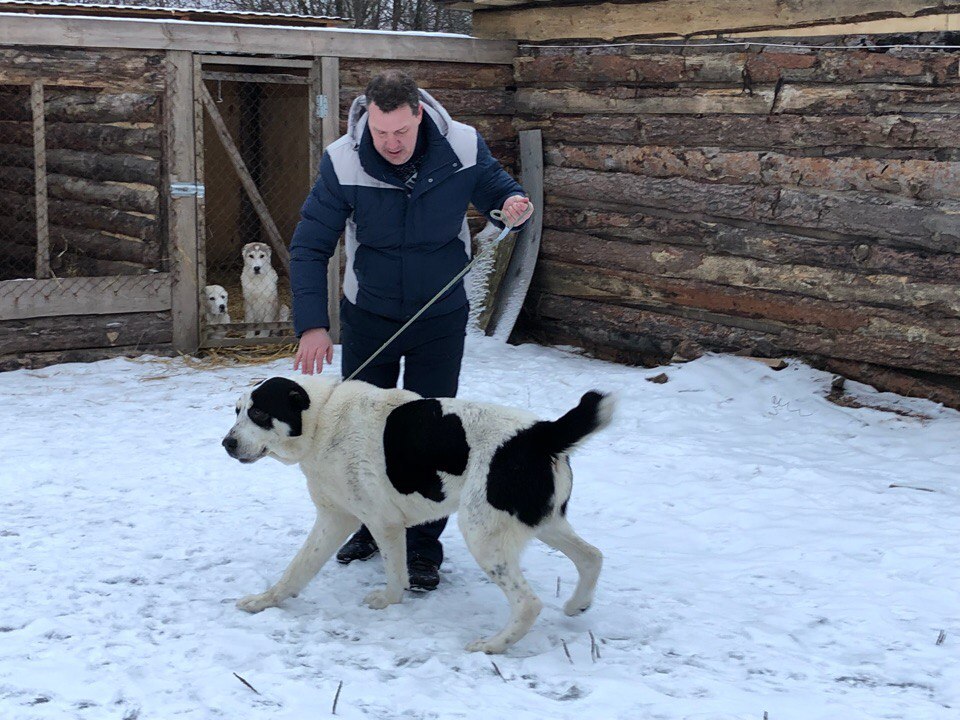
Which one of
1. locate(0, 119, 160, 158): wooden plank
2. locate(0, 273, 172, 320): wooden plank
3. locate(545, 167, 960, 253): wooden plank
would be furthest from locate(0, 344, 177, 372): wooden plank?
locate(545, 167, 960, 253): wooden plank

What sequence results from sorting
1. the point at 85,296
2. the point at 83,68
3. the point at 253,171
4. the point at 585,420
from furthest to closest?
the point at 253,171 < the point at 85,296 < the point at 83,68 < the point at 585,420

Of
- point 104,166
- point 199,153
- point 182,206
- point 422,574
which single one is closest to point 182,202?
point 182,206

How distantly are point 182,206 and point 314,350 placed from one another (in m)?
4.73

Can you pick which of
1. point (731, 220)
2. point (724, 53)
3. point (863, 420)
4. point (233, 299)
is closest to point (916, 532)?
point (863, 420)

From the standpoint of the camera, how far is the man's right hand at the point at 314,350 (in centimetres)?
409

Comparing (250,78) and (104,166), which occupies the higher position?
(250,78)

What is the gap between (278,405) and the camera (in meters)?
3.97

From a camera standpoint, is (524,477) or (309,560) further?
(309,560)

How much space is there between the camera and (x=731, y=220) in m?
8.03

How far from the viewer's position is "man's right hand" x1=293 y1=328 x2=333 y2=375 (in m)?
4.09

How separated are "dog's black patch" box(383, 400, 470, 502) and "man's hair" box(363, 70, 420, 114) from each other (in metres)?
1.07

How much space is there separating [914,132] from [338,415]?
182 inches

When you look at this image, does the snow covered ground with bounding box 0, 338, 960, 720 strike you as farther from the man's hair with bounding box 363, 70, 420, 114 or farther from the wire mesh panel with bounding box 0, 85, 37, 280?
the wire mesh panel with bounding box 0, 85, 37, 280

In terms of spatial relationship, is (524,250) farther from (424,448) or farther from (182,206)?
(424,448)
